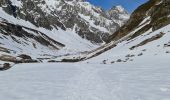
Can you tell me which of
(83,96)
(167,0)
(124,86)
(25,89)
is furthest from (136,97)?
(167,0)

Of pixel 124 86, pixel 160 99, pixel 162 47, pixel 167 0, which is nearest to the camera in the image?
pixel 160 99

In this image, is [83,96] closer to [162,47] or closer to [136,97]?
[136,97]

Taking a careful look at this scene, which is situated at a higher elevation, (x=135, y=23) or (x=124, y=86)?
(x=135, y=23)

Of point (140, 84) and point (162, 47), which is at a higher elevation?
point (162, 47)

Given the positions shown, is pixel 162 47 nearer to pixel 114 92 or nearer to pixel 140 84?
pixel 140 84

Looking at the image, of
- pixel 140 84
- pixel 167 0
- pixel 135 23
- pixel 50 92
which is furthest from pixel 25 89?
pixel 135 23

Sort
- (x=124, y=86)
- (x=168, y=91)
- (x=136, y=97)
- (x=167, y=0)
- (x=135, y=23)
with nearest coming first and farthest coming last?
(x=136, y=97) < (x=168, y=91) < (x=124, y=86) < (x=167, y=0) < (x=135, y=23)

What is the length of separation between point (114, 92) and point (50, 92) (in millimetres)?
3277

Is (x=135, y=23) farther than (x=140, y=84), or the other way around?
(x=135, y=23)

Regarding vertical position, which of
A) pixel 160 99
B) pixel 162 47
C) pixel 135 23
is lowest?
pixel 160 99

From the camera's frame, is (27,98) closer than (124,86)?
Yes

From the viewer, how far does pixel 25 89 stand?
1859 centimetres

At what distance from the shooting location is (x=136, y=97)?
1467 centimetres

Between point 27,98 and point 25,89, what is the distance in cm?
320
